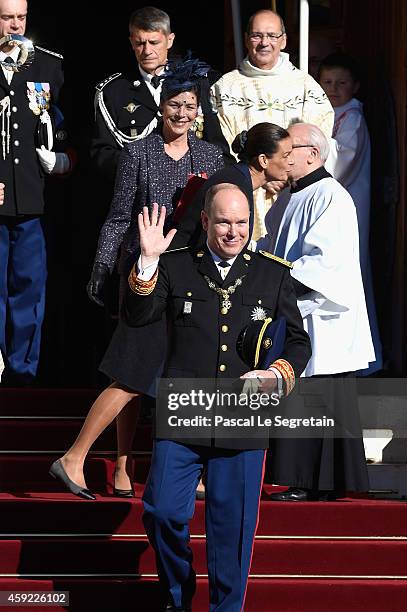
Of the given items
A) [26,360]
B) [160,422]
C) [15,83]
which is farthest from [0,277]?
[160,422]

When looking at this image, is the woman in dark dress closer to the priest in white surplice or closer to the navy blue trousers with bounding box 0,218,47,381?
the priest in white surplice

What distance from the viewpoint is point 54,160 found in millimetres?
7906

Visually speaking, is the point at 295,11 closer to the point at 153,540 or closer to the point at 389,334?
the point at 389,334

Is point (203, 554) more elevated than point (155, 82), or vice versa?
point (155, 82)

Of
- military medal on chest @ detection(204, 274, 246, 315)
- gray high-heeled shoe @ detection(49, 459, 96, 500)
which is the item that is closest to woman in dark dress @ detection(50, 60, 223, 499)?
gray high-heeled shoe @ detection(49, 459, 96, 500)

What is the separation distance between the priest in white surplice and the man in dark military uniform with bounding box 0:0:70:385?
48.4 inches

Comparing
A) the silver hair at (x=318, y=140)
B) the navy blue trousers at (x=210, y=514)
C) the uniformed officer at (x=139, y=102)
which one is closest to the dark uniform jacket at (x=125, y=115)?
the uniformed officer at (x=139, y=102)

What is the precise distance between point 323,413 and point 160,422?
132 cm

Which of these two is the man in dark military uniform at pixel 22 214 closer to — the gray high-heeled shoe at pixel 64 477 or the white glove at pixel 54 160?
the white glove at pixel 54 160

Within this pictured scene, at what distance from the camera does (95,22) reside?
32.9 feet

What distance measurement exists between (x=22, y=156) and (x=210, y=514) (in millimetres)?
2592

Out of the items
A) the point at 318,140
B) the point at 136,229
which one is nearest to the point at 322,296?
the point at 318,140

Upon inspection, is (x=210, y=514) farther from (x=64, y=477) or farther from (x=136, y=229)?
(x=136, y=229)

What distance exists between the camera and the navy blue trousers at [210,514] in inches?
230
